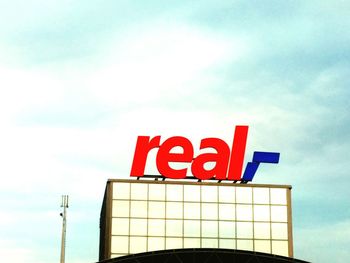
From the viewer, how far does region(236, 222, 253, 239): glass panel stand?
309 feet

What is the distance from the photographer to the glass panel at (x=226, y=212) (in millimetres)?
94750

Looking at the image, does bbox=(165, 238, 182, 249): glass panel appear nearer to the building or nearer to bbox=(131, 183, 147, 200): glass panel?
the building

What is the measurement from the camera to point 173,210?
308ft

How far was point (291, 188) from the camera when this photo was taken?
320 feet

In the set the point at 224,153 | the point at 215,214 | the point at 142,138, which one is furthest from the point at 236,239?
the point at 142,138

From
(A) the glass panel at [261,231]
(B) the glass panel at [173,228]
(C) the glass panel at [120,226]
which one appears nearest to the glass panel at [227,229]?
(A) the glass panel at [261,231]

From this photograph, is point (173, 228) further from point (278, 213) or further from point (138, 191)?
point (278, 213)

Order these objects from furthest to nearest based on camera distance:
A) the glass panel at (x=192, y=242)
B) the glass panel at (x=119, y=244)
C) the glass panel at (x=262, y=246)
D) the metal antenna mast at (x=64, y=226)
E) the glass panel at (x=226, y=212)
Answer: the glass panel at (x=226, y=212) → the glass panel at (x=262, y=246) → the glass panel at (x=192, y=242) → the glass panel at (x=119, y=244) → the metal antenna mast at (x=64, y=226)

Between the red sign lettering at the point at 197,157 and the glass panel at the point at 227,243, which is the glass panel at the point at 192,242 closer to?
the glass panel at the point at 227,243

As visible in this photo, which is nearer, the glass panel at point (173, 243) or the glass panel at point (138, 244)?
the glass panel at point (138, 244)

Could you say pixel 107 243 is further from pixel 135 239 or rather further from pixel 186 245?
pixel 186 245

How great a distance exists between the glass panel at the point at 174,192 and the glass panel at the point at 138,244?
5.70m

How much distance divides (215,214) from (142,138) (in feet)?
40.4

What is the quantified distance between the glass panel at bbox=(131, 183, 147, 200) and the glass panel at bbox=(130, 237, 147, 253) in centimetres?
467
